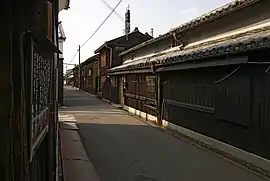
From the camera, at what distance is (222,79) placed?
11.2 meters

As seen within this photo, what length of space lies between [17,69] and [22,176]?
0.60 meters

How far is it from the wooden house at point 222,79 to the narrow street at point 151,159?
87 centimetres

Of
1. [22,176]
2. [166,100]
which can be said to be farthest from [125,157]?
[22,176]

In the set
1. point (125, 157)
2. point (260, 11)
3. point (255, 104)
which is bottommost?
point (125, 157)

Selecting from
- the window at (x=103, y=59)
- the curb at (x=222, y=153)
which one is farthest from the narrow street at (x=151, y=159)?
the window at (x=103, y=59)

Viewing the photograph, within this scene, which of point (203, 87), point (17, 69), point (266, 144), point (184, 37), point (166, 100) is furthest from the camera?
point (184, 37)

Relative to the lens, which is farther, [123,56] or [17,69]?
[123,56]

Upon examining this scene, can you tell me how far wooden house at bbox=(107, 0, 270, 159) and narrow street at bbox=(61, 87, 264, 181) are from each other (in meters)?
0.87

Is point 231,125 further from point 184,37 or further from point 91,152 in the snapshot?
point 184,37

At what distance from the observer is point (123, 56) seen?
37.4 metres

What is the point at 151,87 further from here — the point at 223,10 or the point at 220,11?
the point at 223,10

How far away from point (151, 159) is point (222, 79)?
3.23m

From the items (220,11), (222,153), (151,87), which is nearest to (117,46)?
(151,87)

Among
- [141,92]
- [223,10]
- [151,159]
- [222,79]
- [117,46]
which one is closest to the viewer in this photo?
[151,159]
